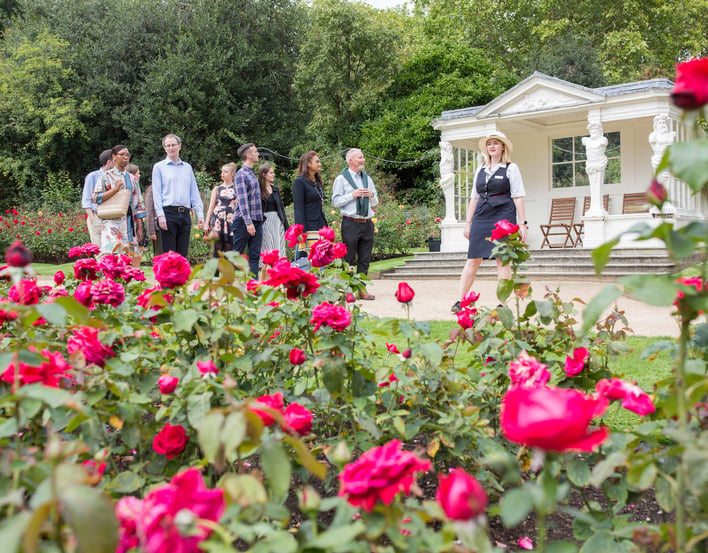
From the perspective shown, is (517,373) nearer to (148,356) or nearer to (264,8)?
(148,356)

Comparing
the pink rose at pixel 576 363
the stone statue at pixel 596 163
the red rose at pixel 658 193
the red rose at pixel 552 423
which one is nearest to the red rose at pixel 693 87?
the red rose at pixel 658 193

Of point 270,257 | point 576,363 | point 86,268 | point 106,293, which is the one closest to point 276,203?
point 86,268

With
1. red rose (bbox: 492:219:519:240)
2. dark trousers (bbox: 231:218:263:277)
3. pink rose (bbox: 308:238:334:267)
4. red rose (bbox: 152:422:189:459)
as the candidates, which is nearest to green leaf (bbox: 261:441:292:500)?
red rose (bbox: 152:422:189:459)

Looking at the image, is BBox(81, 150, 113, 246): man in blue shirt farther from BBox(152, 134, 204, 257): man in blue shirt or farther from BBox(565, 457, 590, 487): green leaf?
BBox(565, 457, 590, 487): green leaf

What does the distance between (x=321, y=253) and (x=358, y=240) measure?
519cm

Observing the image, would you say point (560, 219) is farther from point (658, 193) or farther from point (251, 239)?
point (658, 193)

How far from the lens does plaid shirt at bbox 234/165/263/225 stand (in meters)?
7.38

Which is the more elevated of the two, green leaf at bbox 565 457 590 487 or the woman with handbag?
the woman with handbag

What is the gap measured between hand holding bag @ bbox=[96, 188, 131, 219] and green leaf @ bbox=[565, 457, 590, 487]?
6.60 meters

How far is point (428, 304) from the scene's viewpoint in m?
7.69

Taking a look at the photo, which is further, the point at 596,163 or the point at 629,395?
the point at 596,163

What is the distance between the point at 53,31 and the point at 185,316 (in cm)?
2882

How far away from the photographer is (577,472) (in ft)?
5.75

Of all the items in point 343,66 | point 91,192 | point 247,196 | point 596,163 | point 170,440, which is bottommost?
point 170,440
